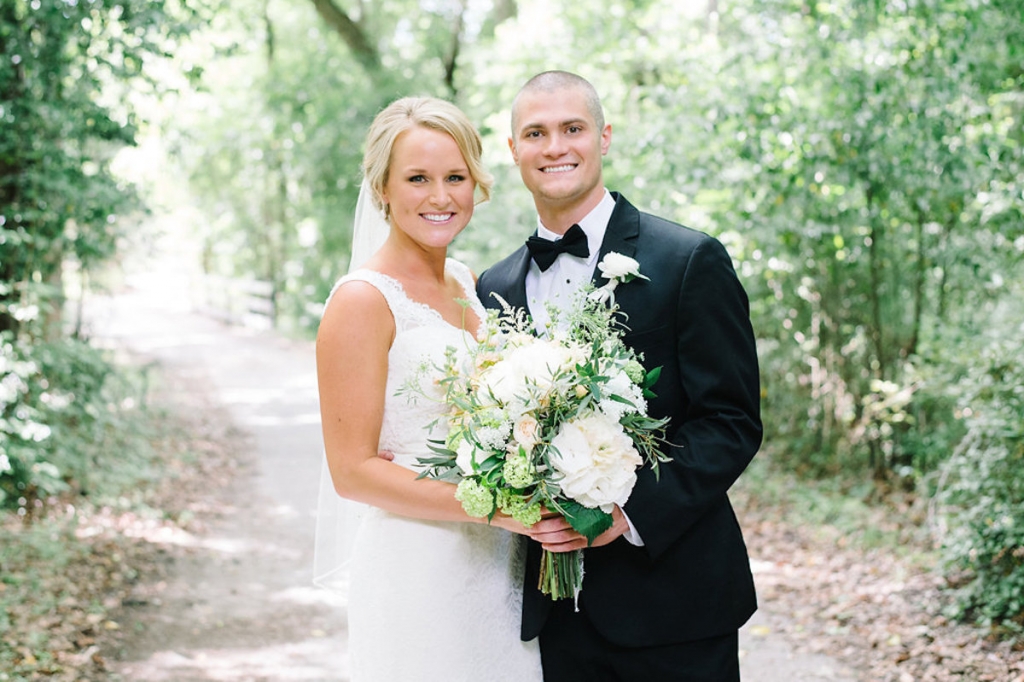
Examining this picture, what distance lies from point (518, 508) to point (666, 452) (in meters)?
0.53

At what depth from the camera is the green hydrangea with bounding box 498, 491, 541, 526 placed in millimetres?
2205

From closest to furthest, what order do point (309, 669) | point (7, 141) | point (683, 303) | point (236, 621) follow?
1. point (683, 303)
2. point (309, 669)
3. point (236, 621)
4. point (7, 141)

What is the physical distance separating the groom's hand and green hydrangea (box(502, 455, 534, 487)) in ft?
0.63

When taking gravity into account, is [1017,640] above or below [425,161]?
below

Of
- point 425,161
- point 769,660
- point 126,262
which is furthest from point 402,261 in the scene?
point 126,262

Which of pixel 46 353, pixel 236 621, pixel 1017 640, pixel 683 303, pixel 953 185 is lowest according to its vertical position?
pixel 236 621

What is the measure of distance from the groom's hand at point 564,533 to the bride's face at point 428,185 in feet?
2.99

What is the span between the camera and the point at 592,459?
2.15 m

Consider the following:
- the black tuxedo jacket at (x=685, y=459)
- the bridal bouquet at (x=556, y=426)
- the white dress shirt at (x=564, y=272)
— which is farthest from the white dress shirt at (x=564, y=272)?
→ the bridal bouquet at (x=556, y=426)

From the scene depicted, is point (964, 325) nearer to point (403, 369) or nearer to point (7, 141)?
point (403, 369)

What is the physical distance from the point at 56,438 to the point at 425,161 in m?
5.08

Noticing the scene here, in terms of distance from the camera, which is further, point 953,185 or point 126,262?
point 126,262

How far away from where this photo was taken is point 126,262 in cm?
908

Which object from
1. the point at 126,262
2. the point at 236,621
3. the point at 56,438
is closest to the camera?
the point at 236,621
